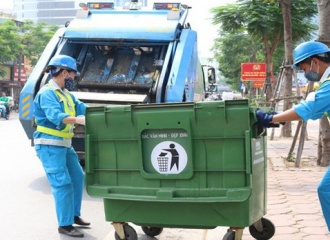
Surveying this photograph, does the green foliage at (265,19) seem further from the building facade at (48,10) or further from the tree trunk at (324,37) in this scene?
the building facade at (48,10)

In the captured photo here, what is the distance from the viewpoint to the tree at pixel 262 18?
657 inches

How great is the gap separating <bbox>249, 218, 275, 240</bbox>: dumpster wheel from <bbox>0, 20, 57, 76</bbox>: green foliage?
3493 cm

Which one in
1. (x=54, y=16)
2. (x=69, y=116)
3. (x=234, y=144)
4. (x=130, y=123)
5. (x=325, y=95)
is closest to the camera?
(x=325, y=95)

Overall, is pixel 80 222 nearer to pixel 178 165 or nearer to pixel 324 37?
pixel 178 165

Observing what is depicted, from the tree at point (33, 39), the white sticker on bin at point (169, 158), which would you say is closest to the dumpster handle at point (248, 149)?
the white sticker on bin at point (169, 158)

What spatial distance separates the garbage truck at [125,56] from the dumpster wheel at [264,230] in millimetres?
3468

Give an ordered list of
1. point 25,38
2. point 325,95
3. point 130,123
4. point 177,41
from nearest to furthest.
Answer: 1. point 325,95
2. point 130,123
3. point 177,41
4. point 25,38

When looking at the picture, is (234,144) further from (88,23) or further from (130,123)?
(88,23)

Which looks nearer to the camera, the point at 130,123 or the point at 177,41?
the point at 130,123

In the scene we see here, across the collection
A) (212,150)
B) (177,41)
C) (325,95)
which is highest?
(177,41)

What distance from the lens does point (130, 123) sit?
4.10 m

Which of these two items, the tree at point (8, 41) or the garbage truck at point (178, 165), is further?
the tree at point (8, 41)

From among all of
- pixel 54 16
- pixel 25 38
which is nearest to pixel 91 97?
pixel 25 38

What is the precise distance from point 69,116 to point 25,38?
4151cm
